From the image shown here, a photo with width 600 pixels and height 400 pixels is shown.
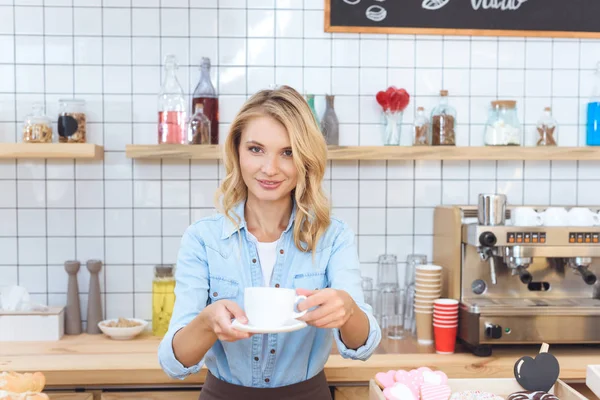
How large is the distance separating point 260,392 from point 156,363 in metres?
0.67

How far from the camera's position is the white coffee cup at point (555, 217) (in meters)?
2.24

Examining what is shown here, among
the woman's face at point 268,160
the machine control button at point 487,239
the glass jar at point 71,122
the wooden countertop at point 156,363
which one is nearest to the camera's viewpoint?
the woman's face at point 268,160

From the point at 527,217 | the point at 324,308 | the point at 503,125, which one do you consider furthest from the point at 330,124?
the point at 324,308

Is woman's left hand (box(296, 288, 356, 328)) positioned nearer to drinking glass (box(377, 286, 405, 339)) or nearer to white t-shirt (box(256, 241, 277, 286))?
white t-shirt (box(256, 241, 277, 286))

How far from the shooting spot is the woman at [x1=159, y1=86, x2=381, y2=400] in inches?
54.8

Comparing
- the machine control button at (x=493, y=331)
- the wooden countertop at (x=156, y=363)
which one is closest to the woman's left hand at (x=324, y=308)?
the wooden countertop at (x=156, y=363)

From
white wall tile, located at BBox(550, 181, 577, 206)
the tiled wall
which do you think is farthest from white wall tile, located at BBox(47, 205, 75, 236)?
white wall tile, located at BBox(550, 181, 577, 206)

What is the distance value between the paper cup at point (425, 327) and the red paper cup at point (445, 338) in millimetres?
84

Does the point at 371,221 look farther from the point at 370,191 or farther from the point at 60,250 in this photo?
the point at 60,250

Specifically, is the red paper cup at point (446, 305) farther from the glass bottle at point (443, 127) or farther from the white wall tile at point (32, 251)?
the white wall tile at point (32, 251)

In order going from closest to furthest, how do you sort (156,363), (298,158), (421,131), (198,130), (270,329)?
1. (270,329)
2. (298,158)
3. (156,363)
4. (198,130)
5. (421,131)

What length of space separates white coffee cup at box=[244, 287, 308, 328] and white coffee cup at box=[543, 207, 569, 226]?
142cm

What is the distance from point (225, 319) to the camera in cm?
114

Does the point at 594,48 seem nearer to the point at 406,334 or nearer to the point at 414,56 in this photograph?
the point at 414,56
